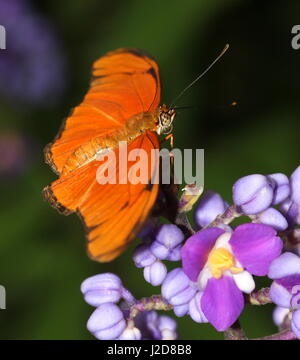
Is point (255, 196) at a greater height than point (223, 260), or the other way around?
point (255, 196)

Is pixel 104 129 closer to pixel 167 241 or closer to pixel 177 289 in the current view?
pixel 167 241

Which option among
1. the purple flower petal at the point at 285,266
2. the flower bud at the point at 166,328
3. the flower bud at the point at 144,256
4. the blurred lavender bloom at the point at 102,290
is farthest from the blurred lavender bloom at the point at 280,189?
the flower bud at the point at 166,328

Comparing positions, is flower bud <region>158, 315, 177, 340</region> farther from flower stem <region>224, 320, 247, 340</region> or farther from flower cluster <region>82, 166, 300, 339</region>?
flower stem <region>224, 320, 247, 340</region>

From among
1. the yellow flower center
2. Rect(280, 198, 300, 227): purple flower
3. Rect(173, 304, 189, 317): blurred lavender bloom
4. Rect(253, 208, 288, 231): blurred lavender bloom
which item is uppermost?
Rect(253, 208, 288, 231): blurred lavender bloom

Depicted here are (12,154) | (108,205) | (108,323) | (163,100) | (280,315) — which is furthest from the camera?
(163,100)

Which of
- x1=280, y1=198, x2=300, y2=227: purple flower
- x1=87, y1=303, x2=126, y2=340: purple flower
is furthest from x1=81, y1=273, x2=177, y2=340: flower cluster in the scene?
x1=280, y1=198, x2=300, y2=227: purple flower

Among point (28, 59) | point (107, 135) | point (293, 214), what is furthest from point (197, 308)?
point (28, 59)

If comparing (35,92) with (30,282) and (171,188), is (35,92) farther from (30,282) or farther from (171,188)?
(171,188)
